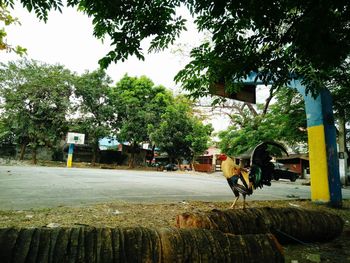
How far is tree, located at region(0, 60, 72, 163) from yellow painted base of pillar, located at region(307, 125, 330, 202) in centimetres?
2790

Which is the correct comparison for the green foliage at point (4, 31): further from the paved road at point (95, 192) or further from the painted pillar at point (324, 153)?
the painted pillar at point (324, 153)

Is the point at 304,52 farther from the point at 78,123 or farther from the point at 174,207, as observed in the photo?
the point at 78,123

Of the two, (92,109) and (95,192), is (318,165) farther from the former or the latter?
(92,109)

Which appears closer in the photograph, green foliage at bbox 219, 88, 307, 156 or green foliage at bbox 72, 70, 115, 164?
green foliage at bbox 219, 88, 307, 156

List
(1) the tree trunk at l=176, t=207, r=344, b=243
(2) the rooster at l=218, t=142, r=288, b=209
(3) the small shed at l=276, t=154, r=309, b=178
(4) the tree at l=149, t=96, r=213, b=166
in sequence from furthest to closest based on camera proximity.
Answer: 1. (4) the tree at l=149, t=96, r=213, b=166
2. (3) the small shed at l=276, t=154, r=309, b=178
3. (2) the rooster at l=218, t=142, r=288, b=209
4. (1) the tree trunk at l=176, t=207, r=344, b=243

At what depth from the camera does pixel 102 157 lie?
36125mm

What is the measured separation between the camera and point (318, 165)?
6.01 metres

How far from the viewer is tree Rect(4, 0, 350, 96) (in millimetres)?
2855

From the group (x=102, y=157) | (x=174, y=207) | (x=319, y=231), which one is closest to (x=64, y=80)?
(x=102, y=157)

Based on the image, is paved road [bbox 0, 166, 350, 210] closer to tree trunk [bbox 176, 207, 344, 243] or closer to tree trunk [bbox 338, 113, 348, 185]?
tree trunk [bbox 176, 207, 344, 243]

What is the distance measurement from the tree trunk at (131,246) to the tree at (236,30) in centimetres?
220

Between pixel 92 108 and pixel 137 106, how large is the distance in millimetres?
5406

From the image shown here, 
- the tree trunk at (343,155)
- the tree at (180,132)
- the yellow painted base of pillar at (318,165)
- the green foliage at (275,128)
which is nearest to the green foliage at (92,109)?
the tree at (180,132)

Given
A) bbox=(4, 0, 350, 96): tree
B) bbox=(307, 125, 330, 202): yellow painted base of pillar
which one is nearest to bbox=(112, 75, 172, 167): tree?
bbox=(307, 125, 330, 202): yellow painted base of pillar
